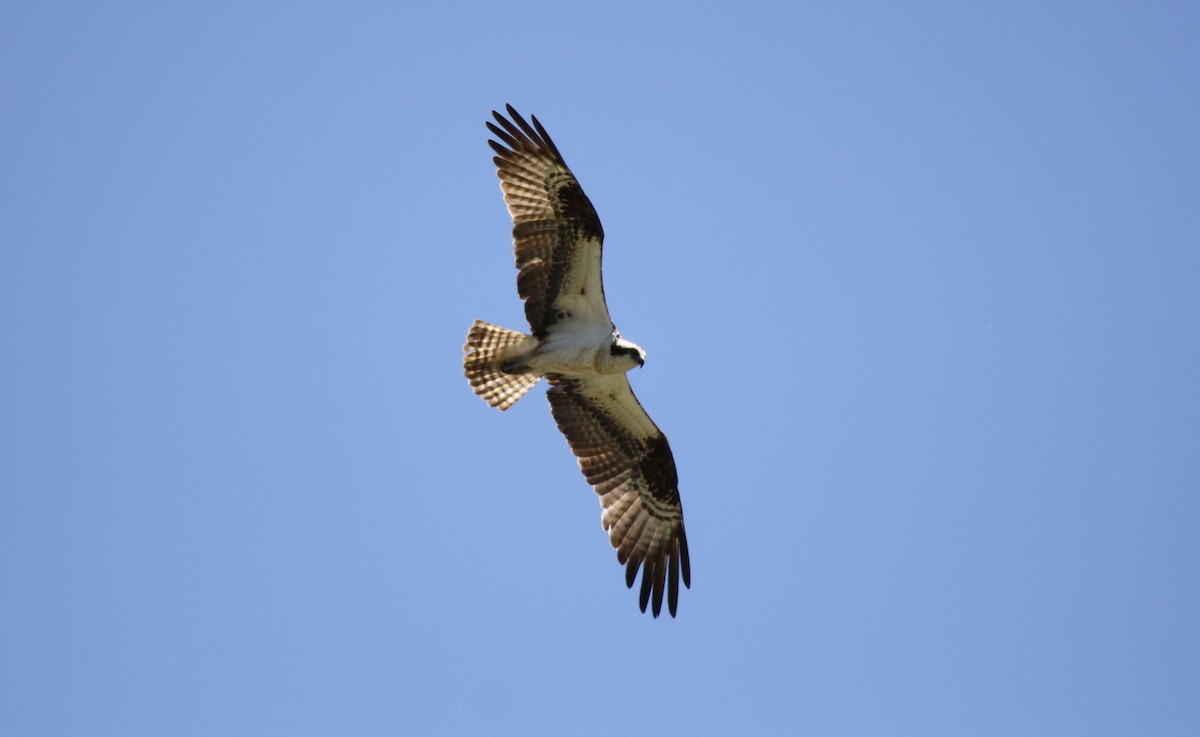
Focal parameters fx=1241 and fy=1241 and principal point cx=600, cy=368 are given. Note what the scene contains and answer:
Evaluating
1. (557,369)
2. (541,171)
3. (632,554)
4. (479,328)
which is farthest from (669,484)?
(541,171)

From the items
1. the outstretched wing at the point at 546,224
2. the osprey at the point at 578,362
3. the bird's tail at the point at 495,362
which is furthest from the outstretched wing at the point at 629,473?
the outstretched wing at the point at 546,224

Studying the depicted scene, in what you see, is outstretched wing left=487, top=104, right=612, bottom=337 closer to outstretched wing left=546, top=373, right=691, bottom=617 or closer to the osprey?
the osprey

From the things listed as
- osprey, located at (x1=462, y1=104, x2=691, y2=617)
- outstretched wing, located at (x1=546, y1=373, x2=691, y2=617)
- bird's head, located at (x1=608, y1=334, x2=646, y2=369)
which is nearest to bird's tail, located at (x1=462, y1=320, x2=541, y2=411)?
osprey, located at (x1=462, y1=104, x2=691, y2=617)

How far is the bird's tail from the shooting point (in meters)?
11.3

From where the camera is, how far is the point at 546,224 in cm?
1080

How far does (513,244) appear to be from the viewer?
1087 cm

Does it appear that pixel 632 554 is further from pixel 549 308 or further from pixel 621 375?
pixel 549 308

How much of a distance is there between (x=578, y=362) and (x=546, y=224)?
1264mm

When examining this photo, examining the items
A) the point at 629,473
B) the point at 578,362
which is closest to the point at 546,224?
the point at 578,362

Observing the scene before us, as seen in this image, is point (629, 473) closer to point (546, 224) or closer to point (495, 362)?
point (495, 362)

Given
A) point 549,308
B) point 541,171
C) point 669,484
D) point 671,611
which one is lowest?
point 671,611

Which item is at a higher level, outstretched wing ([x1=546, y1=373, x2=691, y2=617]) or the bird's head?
the bird's head

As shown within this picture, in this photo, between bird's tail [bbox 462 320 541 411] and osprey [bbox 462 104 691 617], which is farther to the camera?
bird's tail [bbox 462 320 541 411]

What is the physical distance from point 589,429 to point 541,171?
8.60 ft
